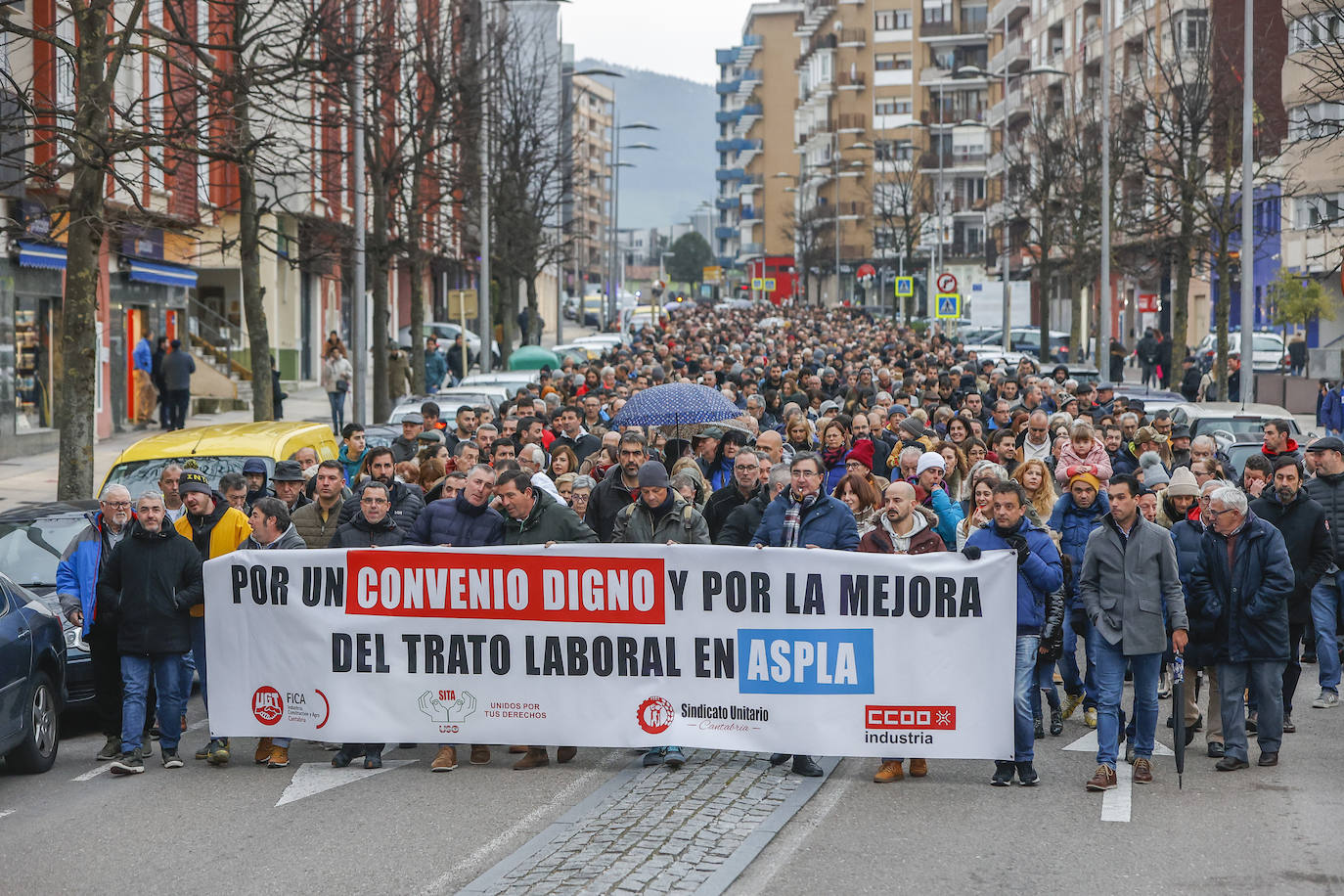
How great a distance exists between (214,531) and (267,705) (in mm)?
1220

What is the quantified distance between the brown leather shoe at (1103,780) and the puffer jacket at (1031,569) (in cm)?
82

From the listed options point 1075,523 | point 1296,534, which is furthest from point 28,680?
point 1296,534

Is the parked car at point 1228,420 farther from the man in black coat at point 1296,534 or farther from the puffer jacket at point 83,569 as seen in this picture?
the puffer jacket at point 83,569

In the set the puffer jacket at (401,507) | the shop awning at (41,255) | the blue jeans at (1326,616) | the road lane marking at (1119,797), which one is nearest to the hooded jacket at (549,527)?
the puffer jacket at (401,507)

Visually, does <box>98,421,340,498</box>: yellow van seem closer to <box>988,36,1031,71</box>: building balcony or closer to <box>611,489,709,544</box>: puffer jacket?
<box>611,489,709,544</box>: puffer jacket

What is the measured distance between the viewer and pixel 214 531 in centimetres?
1150

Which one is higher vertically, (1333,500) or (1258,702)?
(1333,500)

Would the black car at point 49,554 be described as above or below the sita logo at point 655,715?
above

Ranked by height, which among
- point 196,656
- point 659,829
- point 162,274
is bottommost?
point 659,829

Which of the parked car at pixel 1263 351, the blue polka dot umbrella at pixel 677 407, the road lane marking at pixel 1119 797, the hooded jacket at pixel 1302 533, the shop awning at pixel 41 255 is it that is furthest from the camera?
the parked car at pixel 1263 351

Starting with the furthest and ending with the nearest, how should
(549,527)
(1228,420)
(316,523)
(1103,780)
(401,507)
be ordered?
(1228,420) < (401,507) < (316,523) < (549,527) < (1103,780)

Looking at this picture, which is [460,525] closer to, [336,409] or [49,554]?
[49,554]

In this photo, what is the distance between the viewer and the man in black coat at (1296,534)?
1152 cm

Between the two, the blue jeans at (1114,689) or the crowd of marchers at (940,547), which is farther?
the crowd of marchers at (940,547)
